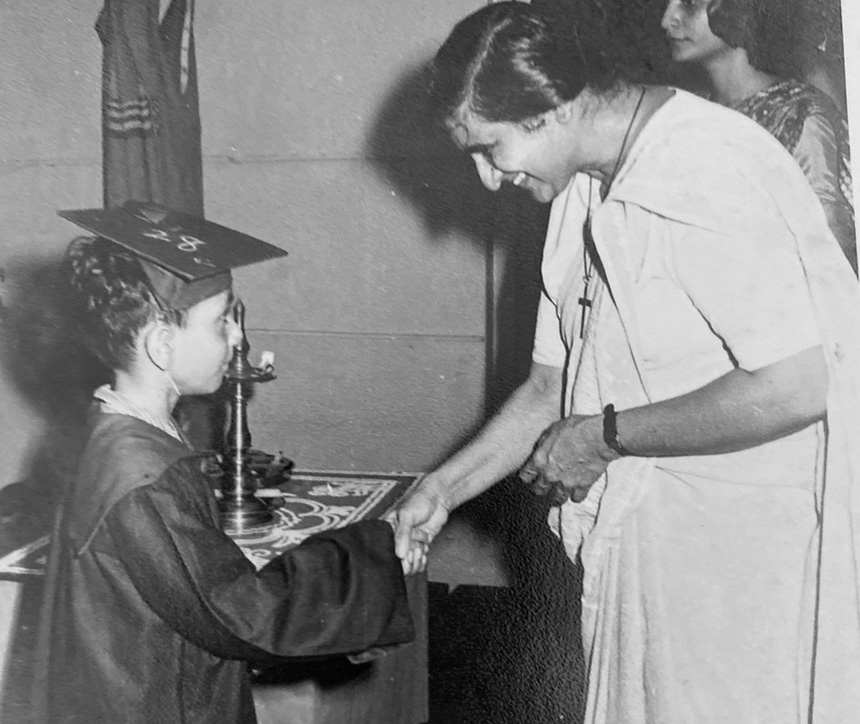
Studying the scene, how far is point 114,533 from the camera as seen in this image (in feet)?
3.33

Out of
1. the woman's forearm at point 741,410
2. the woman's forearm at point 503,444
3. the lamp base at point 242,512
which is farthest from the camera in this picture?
the lamp base at point 242,512

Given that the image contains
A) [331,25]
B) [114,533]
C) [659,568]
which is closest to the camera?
[114,533]

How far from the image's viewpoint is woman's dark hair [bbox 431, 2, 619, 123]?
1.03 m

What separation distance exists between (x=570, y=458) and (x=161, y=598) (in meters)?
0.50

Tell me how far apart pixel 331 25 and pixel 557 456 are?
0.64 metres

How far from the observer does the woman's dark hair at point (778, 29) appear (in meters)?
1.16

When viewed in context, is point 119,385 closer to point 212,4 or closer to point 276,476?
point 276,476

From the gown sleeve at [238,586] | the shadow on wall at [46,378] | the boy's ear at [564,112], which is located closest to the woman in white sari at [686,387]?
the boy's ear at [564,112]

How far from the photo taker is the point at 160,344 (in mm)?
1054

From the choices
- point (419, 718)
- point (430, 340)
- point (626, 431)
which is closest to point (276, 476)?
point (430, 340)

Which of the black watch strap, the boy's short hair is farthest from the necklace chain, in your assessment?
the boy's short hair

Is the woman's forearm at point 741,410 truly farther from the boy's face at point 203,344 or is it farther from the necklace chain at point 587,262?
the boy's face at point 203,344

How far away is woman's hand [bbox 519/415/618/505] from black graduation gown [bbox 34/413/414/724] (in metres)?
0.24

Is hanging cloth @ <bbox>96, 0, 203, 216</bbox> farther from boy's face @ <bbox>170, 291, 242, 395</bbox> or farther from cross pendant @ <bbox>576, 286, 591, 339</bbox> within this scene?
cross pendant @ <bbox>576, 286, 591, 339</bbox>
